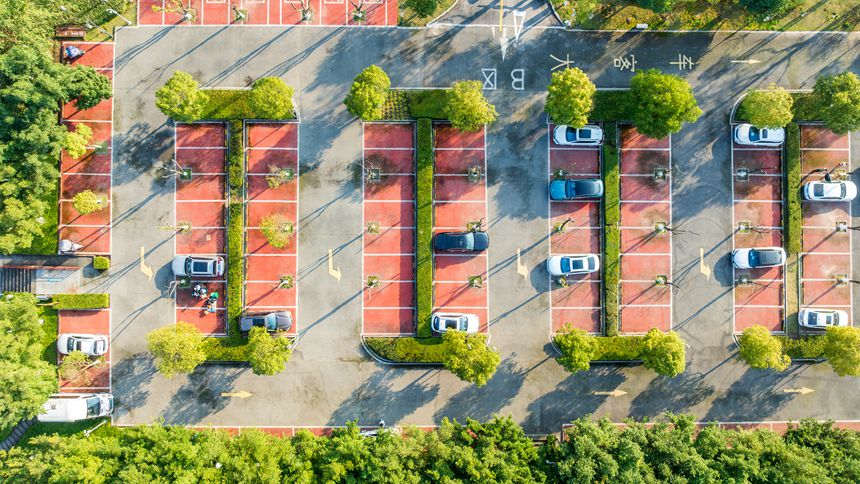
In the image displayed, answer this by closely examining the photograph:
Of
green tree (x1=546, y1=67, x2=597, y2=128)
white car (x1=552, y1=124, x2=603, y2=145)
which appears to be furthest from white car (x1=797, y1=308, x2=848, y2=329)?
green tree (x1=546, y1=67, x2=597, y2=128)

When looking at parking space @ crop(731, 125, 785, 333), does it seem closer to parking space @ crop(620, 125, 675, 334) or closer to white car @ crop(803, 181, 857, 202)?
white car @ crop(803, 181, 857, 202)

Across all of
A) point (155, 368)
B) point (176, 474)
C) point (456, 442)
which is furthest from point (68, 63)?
point (456, 442)

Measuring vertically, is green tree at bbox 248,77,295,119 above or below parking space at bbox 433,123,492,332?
above

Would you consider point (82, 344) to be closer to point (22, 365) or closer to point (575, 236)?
point (22, 365)

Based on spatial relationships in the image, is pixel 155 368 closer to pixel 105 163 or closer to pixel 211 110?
pixel 105 163

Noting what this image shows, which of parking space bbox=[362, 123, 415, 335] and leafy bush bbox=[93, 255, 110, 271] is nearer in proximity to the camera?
leafy bush bbox=[93, 255, 110, 271]

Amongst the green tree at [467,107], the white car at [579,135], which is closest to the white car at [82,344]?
the green tree at [467,107]
